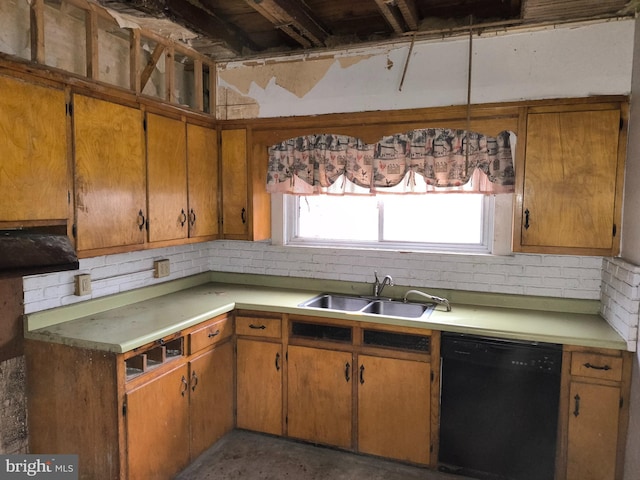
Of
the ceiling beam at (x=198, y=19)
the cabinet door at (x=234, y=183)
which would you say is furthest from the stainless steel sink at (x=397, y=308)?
the ceiling beam at (x=198, y=19)

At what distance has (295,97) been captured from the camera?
11.1 feet

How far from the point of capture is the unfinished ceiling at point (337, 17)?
2547 millimetres

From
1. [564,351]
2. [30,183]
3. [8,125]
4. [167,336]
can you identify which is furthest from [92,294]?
[564,351]

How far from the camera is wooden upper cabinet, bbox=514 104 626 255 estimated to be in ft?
8.61

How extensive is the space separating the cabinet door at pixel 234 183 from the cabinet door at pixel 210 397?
93 centimetres

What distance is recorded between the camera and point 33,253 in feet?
6.51

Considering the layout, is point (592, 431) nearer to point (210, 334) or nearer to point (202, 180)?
point (210, 334)

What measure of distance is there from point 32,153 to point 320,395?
2.11m

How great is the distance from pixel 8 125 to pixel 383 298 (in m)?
2.40

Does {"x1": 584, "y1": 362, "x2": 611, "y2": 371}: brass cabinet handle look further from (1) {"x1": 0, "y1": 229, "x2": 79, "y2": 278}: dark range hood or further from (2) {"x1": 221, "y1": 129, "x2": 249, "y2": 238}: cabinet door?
(1) {"x1": 0, "y1": 229, "x2": 79, "y2": 278}: dark range hood

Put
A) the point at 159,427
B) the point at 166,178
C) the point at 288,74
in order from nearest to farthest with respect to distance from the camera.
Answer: the point at 159,427 < the point at 166,178 < the point at 288,74

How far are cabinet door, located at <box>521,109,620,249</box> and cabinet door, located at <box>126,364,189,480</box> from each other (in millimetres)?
2229

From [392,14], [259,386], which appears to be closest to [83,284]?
[259,386]

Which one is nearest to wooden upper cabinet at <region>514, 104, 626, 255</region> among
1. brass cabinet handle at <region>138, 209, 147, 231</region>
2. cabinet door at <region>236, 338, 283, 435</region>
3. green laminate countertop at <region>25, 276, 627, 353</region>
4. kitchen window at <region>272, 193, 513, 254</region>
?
kitchen window at <region>272, 193, 513, 254</region>
